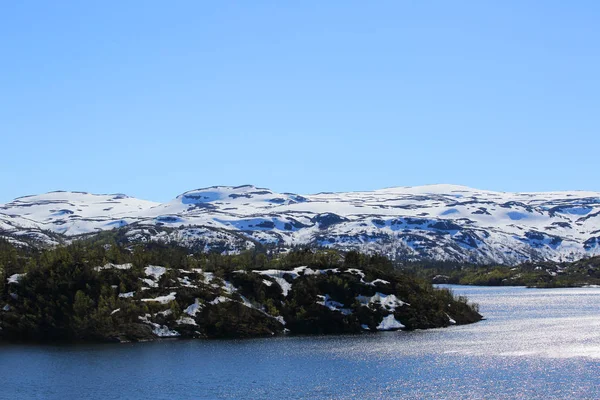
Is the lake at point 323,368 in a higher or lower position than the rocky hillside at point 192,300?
lower

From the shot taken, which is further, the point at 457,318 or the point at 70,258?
the point at 457,318

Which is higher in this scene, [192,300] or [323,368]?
[192,300]

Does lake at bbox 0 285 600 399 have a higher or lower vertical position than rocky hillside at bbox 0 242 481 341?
lower

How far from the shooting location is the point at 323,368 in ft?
370

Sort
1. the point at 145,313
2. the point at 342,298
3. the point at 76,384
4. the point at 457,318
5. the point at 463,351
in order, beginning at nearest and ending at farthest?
the point at 76,384 < the point at 463,351 < the point at 145,313 < the point at 342,298 < the point at 457,318

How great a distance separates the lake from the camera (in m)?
94.8

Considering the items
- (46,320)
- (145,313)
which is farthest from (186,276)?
(46,320)

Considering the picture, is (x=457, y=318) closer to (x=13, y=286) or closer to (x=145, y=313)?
(x=145, y=313)

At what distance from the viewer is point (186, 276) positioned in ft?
559

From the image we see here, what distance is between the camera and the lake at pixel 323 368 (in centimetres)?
9481

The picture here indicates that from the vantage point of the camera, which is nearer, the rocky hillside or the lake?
the lake

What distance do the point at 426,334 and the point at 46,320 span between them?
7585 cm

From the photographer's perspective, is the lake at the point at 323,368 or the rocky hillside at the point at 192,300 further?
the rocky hillside at the point at 192,300

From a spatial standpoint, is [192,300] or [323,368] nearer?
[323,368]
